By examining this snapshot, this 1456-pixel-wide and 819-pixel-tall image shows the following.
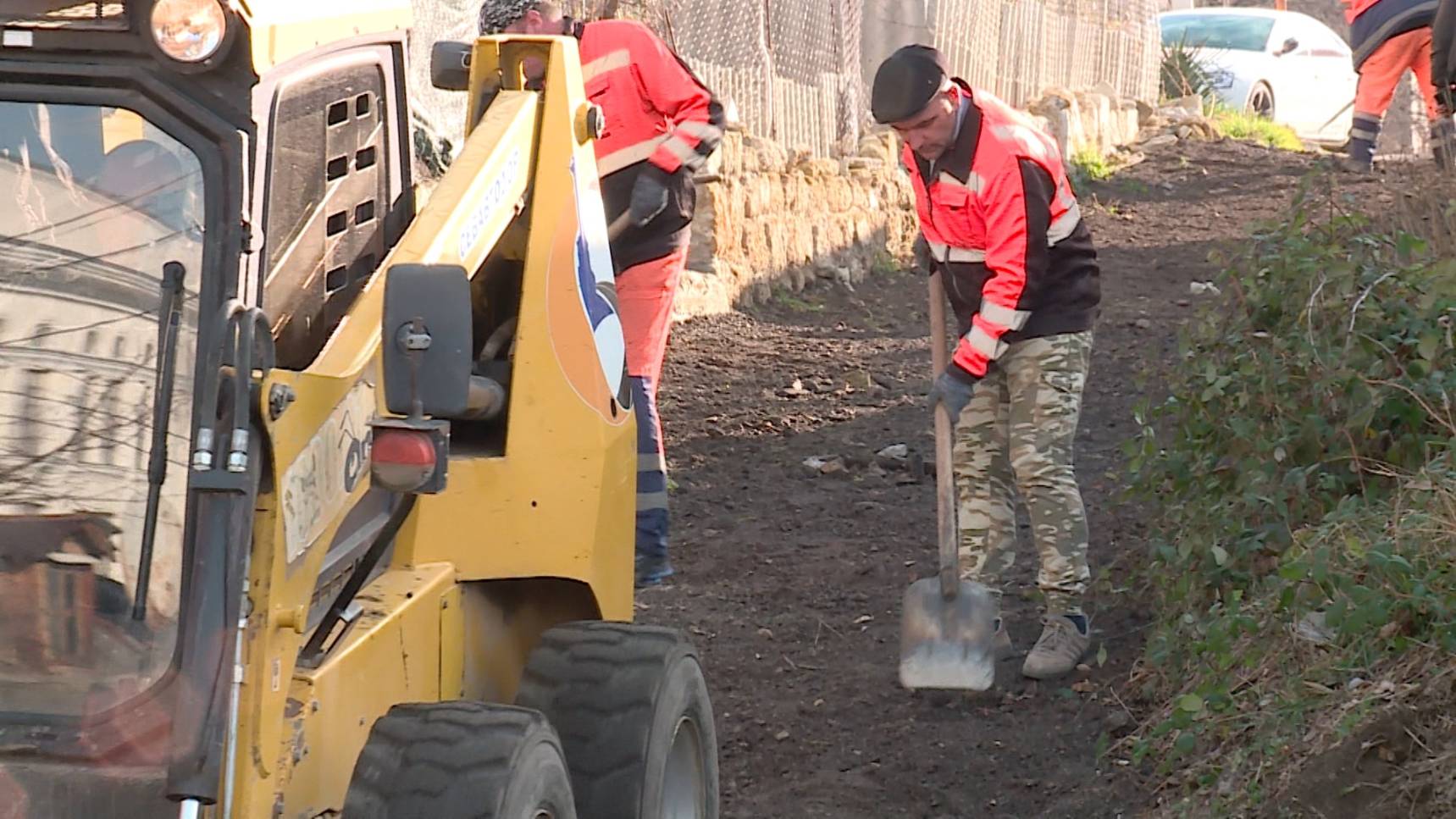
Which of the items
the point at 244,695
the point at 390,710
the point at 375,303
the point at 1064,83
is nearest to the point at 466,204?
the point at 375,303

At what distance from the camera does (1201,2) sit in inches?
1305

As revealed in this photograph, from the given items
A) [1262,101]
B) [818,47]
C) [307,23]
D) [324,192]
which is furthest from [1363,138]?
→ [1262,101]

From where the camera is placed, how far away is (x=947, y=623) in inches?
215

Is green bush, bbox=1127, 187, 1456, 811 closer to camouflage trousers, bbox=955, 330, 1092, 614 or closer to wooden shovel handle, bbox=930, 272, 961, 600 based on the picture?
camouflage trousers, bbox=955, 330, 1092, 614

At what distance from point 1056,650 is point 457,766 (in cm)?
311

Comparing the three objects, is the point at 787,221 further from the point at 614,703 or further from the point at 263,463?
the point at 263,463

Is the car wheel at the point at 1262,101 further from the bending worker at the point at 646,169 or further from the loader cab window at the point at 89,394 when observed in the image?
the loader cab window at the point at 89,394

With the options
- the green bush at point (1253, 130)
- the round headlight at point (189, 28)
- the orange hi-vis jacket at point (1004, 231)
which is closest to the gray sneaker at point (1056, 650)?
the orange hi-vis jacket at point (1004, 231)

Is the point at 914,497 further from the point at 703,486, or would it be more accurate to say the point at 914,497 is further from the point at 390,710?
the point at 390,710

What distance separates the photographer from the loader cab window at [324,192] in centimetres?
321

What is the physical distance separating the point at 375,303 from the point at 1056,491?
9.72ft

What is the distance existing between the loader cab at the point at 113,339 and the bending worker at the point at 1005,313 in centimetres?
301

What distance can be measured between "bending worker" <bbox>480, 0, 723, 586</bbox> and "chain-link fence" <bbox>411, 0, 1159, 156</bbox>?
249 cm

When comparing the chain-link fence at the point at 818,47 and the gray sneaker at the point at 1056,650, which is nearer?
the gray sneaker at the point at 1056,650
